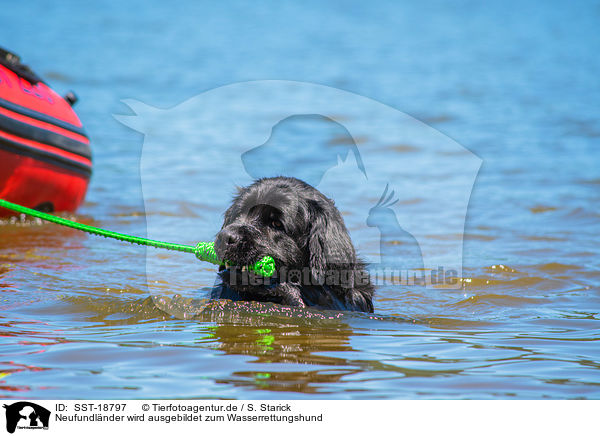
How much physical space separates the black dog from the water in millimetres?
151

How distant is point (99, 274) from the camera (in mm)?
6516

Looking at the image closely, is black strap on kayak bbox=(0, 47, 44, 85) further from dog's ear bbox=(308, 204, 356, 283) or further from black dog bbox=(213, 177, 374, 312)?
dog's ear bbox=(308, 204, 356, 283)

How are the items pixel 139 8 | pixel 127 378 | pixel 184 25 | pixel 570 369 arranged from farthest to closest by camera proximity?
pixel 139 8, pixel 184 25, pixel 570 369, pixel 127 378

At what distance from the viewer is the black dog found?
4600mm

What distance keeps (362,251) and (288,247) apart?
10.4ft

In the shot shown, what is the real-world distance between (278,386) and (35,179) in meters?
5.13

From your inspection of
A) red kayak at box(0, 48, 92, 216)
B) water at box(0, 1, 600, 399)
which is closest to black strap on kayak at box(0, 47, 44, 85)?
red kayak at box(0, 48, 92, 216)

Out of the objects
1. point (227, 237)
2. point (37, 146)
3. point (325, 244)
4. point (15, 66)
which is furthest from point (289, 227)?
point (15, 66)

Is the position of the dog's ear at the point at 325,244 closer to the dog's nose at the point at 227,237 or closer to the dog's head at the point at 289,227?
the dog's head at the point at 289,227

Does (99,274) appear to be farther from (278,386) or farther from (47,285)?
(278,386)

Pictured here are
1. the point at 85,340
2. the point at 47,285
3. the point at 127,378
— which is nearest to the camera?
the point at 127,378

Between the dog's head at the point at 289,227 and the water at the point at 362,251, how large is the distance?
0.38 metres

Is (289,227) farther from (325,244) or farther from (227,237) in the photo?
(227,237)
